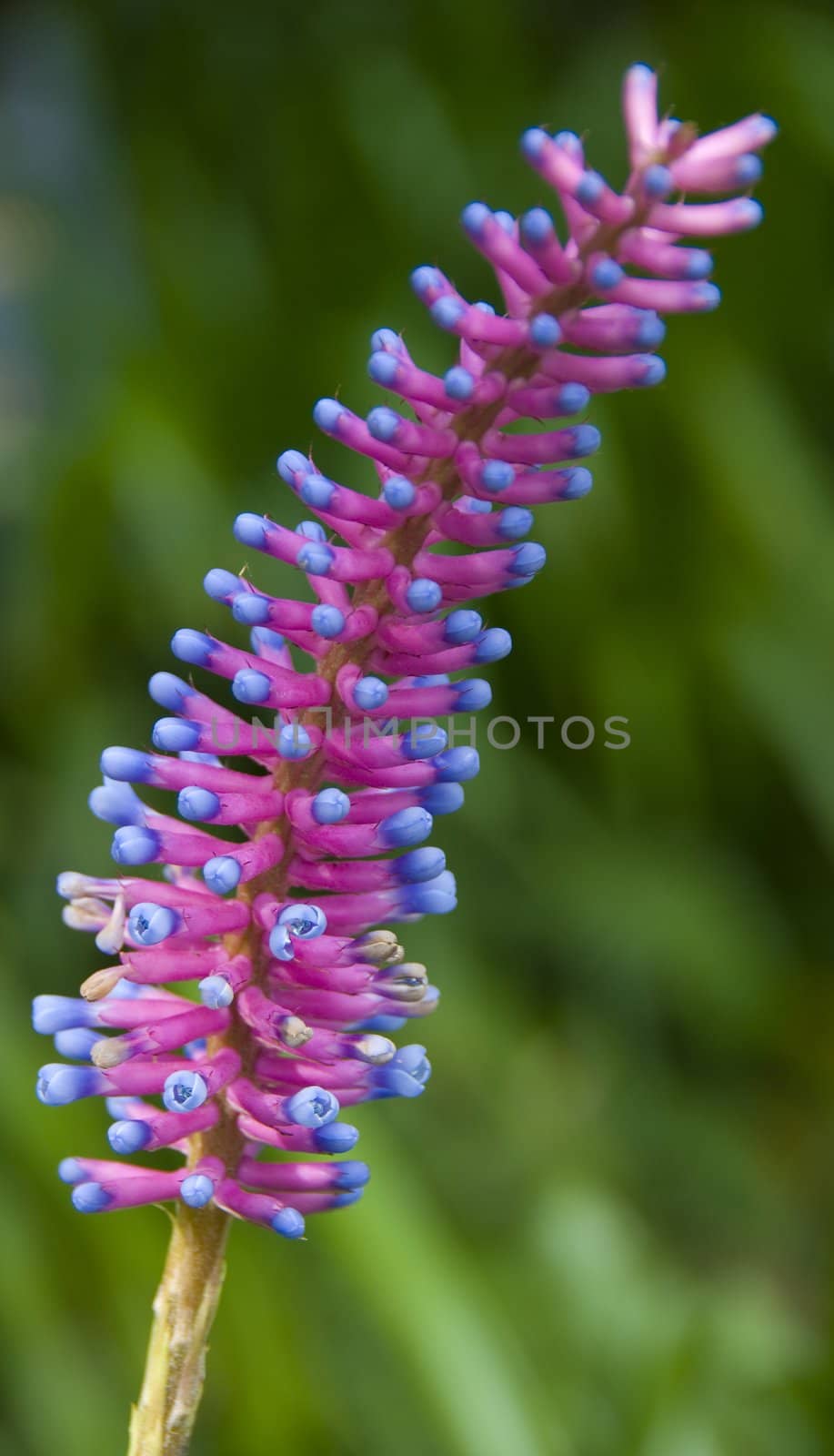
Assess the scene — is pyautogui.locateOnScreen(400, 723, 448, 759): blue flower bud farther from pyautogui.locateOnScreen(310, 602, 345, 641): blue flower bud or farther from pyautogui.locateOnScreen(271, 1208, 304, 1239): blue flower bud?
pyautogui.locateOnScreen(271, 1208, 304, 1239): blue flower bud

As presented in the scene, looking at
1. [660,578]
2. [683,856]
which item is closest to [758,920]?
[683,856]

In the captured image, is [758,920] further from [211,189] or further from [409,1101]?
[211,189]

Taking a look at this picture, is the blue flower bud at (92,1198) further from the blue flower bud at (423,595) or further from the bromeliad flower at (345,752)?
the blue flower bud at (423,595)

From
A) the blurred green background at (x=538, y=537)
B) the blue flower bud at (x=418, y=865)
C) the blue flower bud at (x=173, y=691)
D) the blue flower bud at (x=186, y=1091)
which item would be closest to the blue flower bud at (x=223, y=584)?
the blue flower bud at (x=173, y=691)

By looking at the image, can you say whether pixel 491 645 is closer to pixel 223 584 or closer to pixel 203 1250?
pixel 223 584

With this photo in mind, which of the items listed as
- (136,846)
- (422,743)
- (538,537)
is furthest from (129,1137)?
(538,537)

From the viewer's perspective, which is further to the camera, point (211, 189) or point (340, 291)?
point (211, 189)

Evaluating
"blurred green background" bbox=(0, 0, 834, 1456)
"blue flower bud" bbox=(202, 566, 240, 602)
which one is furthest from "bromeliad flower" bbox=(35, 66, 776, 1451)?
"blurred green background" bbox=(0, 0, 834, 1456)
